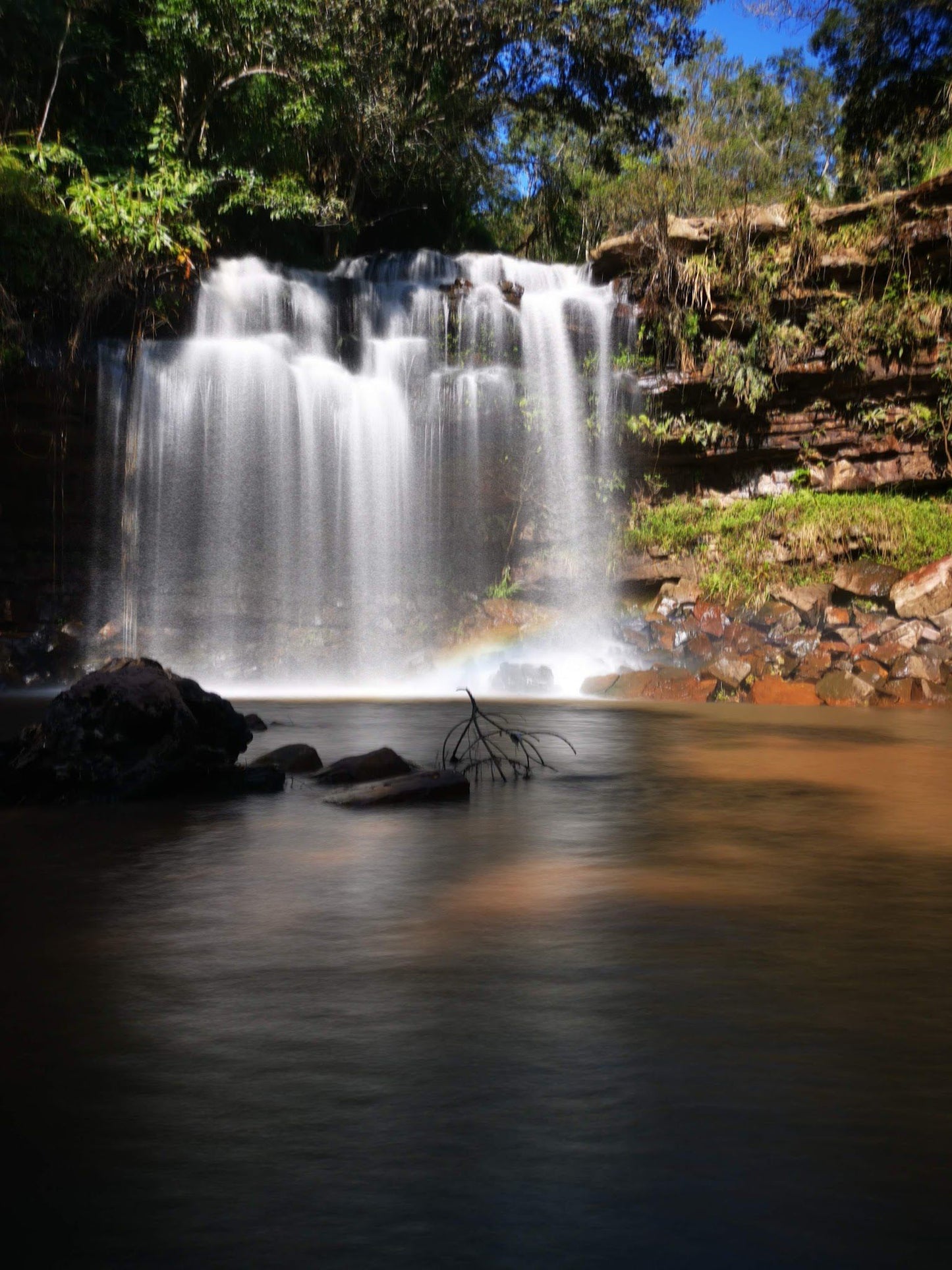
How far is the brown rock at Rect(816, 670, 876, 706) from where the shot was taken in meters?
13.4

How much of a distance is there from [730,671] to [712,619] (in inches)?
96.5

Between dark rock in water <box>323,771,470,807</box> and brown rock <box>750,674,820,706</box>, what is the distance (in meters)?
8.19

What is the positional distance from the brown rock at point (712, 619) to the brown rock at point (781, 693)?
2.09m

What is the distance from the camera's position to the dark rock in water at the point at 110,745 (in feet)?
19.5

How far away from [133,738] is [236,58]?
51.5ft

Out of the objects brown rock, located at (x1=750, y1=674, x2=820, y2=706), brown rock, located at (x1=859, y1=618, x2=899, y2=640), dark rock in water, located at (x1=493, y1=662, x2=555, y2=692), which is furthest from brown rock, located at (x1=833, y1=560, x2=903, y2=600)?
dark rock in water, located at (x1=493, y1=662, x2=555, y2=692)

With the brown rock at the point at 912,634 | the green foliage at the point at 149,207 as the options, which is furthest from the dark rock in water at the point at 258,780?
the green foliage at the point at 149,207

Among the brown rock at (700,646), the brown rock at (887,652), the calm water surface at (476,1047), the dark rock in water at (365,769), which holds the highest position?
the brown rock at (700,646)

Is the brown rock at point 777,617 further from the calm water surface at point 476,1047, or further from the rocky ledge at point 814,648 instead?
the calm water surface at point 476,1047

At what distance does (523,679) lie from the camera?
15672 millimetres

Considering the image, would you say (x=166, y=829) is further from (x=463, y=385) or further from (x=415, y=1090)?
(x=463, y=385)

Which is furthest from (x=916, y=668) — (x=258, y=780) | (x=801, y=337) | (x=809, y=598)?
(x=258, y=780)

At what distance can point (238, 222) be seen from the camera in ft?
68.4

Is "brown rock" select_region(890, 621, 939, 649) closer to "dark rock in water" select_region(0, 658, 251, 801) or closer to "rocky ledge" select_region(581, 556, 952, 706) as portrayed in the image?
"rocky ledge" select_region(581, 556, 952, 706)
